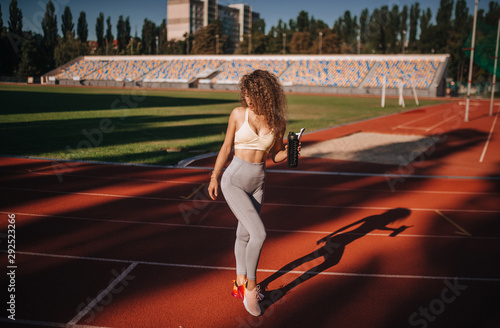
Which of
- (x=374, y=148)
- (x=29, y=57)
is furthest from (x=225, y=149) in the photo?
(x=29, y=57)

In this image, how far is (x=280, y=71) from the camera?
224 feet

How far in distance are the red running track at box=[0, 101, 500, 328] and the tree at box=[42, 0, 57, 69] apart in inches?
3300

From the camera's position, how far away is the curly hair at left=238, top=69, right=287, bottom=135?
3738 millimetres

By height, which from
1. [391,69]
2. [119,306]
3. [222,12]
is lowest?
[119,306]

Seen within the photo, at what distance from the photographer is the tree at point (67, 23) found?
3770 inches

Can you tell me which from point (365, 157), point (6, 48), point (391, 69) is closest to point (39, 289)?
point (365, 157)

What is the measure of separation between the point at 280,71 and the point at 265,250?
65.1m

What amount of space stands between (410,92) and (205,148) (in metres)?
47.9

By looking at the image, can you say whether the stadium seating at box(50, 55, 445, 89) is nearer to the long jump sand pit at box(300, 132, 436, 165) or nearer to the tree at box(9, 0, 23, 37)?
the tree at box(9, 0, 23, 37)

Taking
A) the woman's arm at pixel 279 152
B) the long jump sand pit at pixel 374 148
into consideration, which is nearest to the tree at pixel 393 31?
the long jump sand pit at pixel 374 148

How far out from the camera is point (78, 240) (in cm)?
568

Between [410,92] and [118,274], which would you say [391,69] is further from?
[118,274]

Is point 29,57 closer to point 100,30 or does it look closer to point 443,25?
point 100,30

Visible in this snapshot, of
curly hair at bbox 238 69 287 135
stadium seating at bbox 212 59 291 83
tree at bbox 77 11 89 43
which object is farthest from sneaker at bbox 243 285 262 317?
tree at bbox 77 11 89 43
